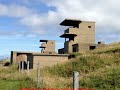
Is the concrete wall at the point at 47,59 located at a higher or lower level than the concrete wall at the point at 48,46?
lower

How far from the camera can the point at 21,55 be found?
6569cm

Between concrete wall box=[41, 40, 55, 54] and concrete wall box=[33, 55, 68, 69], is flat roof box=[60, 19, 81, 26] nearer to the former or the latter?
concrete wall box=[41, 40, 55, 54]

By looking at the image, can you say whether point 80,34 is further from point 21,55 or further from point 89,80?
point 89,80

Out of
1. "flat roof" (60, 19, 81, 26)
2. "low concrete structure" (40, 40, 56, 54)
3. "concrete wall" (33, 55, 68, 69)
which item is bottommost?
"concrete wall" (33, 55, 68, 69)

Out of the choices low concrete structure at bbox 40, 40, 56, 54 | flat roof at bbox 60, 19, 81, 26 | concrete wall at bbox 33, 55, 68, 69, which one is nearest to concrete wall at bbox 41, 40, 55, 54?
low concrete structure at bbox 40, 40, 56, 54

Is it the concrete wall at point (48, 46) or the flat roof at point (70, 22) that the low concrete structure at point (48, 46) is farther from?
the flat roof at point (70, 22)

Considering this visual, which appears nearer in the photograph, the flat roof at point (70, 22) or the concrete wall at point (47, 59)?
the concrete wall at point (47, 59)

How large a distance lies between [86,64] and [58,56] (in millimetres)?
14871

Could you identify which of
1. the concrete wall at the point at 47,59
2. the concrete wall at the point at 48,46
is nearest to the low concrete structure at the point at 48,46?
the concrete wall at the point at 48,46

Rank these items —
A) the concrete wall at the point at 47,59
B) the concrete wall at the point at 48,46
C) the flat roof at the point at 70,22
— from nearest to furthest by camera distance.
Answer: the concrete wall at the point at 47,59
the flat roof at the point at 70,22
the concrete wall at the point at 48,46

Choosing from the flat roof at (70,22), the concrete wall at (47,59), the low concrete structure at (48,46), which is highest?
the flat roof at (70,22)

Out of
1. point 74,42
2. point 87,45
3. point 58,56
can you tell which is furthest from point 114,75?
point 74,42

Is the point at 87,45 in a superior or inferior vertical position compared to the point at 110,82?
superior

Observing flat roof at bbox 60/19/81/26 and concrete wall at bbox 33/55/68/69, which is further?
flat roof at bbox 60/19/81/26
